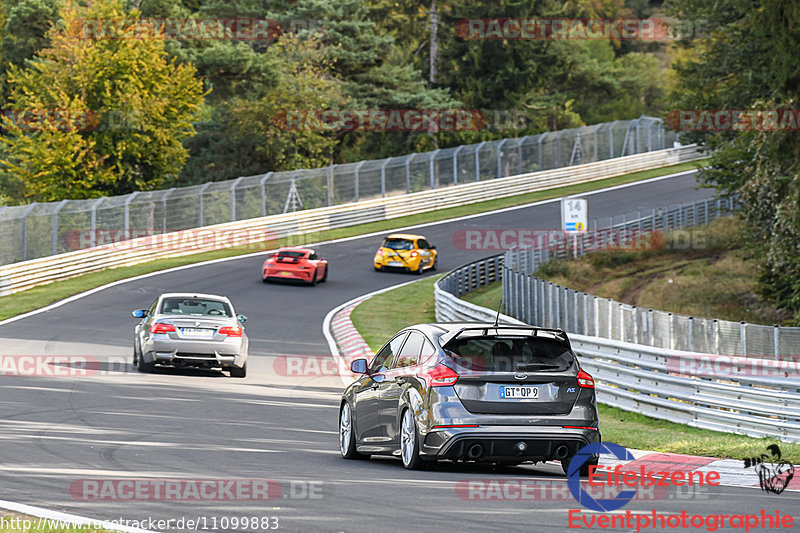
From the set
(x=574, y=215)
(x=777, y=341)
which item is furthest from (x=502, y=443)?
(x=574, y=215)

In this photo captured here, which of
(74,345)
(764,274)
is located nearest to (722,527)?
(74,345)

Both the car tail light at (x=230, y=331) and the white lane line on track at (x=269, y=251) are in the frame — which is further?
the white lane line on track at (x=269, y=251)

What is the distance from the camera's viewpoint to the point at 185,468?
1030cm

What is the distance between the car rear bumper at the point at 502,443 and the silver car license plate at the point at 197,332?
1010 centimetres

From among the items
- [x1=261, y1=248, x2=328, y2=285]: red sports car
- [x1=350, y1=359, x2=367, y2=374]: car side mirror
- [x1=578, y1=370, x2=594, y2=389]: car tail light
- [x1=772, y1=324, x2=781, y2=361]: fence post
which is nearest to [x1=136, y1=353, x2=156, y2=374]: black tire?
[x1=350, y1=359, x2=367, y2=374]: car side mirror

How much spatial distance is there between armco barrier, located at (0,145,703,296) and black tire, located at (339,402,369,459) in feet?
82.2

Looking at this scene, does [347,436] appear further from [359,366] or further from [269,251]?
[269,251]

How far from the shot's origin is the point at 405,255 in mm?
41906

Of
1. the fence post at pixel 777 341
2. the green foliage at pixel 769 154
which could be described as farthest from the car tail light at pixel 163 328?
the green foliage at pixel 769 154

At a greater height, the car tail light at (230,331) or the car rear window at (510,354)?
the car rear window at (510,354)

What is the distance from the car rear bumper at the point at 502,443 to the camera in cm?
1013

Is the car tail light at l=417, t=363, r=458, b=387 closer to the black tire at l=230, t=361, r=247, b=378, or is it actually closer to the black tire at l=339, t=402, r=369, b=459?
the black tire at l=339, t=402, r=369, b=459

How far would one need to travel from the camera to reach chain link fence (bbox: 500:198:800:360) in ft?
49.3

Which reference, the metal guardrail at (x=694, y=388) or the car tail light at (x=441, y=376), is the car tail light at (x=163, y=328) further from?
the car tail light at (x=441, y=376)
